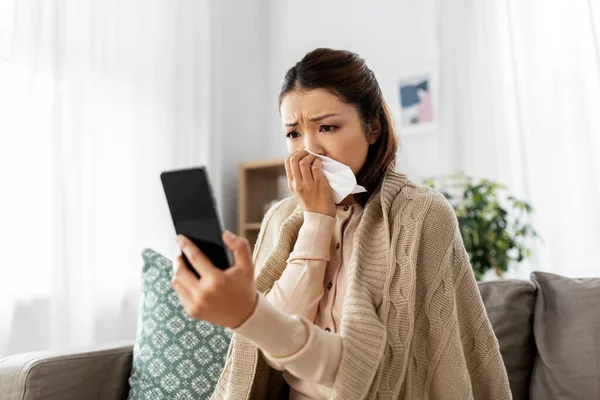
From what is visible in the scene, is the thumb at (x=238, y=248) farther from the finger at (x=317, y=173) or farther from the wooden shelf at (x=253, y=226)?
the wooden shelf at (x=253, y=226)

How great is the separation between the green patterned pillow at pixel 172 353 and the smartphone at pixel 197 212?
0.80m

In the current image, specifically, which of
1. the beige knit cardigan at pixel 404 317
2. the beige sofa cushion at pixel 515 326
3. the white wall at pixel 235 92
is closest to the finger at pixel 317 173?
the beige knit cardigan at pixel 404 317

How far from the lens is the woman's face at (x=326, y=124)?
1.13 metres

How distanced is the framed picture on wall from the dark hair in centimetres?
160

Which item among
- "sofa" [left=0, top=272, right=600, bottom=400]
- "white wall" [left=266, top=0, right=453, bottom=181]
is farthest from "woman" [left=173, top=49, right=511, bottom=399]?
"white wall" [left=266, top=0, right=453, bottom=181]

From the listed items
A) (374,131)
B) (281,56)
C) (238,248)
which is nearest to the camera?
(238,248)

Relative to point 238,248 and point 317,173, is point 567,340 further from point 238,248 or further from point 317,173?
point 238,248

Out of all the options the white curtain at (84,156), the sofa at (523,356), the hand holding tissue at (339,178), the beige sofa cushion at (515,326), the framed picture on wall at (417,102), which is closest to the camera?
the hand holding tissue at (339,178)

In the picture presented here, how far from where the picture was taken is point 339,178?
3.63ft

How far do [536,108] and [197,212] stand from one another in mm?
2119

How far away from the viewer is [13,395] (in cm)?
134

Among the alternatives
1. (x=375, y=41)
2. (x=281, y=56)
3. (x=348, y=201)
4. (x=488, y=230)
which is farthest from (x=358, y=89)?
(x=281, y=56)

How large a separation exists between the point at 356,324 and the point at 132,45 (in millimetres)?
1970

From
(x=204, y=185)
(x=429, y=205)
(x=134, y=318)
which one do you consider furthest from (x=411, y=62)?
(x=204, y=185)
